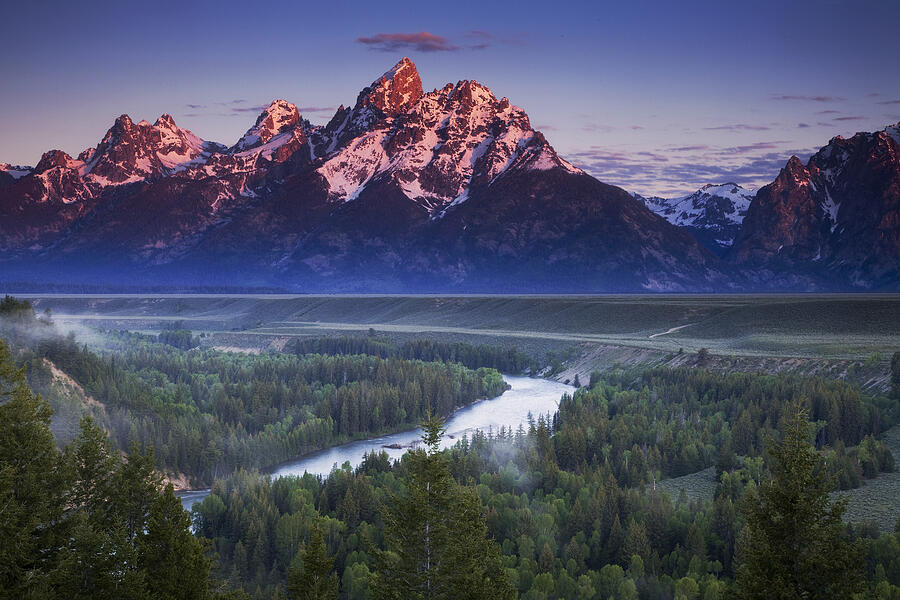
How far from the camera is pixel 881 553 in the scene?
156 feet

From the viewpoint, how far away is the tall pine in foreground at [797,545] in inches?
989

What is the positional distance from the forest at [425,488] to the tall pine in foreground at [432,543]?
8 centimetres

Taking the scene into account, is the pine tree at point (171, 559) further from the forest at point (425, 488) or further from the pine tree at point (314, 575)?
the pine tree at point (314, 575)

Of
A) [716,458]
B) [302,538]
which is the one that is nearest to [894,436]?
[716,458]

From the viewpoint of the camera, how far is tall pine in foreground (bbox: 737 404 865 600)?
82.4 ft

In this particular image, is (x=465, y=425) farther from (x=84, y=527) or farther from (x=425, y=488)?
(x=84, y=527)

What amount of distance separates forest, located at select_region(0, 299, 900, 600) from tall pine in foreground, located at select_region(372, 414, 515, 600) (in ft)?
0.26

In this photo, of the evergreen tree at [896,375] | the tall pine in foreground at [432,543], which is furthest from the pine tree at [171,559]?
the evergreen tree at [896,375]

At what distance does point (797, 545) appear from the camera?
25984 mm

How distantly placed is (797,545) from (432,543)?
1256cm

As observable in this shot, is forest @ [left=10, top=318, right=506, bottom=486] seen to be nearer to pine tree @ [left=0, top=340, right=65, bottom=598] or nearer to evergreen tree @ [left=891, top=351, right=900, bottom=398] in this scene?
pine tree @ [left=0, top=340, right=65, bottom=598]

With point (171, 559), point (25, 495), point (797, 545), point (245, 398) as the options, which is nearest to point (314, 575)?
point (171, 559)

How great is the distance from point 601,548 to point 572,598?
8.58 meters

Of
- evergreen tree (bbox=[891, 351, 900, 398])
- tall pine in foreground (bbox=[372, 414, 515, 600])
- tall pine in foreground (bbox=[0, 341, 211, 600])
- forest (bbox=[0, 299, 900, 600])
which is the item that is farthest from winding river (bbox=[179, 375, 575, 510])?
tall pine in foreground (bbox=[372, 414, 515, 600])
